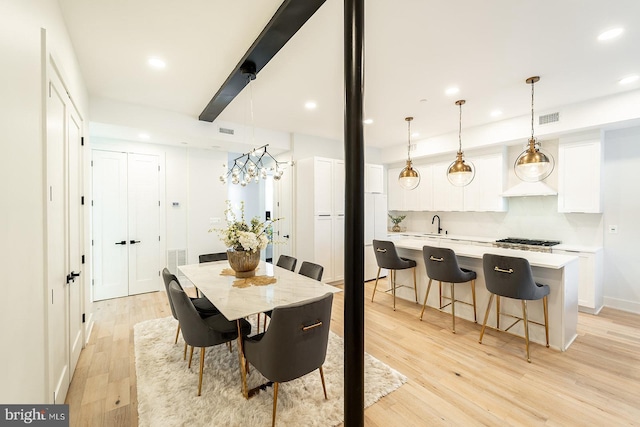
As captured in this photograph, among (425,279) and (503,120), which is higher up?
(503,120)

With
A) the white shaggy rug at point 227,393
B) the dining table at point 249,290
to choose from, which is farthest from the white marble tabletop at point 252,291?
the white shaggy rug at point 227,393

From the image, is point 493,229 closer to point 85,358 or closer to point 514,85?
point 514,85

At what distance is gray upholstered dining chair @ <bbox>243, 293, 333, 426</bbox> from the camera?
170 cm

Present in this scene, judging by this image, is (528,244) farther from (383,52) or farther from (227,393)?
(227,393)

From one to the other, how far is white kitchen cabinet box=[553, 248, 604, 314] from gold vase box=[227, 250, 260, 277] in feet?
14.3

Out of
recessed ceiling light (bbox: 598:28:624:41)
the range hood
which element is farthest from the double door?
the range hood

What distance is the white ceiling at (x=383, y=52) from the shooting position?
2.02 m

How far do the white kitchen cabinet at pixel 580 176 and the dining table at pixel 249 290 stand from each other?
4.08 metres

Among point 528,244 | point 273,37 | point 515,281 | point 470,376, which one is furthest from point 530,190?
point 273,37

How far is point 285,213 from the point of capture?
5.64m

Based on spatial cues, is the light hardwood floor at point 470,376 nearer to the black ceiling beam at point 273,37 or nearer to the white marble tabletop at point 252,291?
the white marble tabletop at point 252,291

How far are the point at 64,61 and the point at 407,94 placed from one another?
3.50 m

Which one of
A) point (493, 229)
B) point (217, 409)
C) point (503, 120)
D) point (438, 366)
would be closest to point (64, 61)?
point (217, 409)

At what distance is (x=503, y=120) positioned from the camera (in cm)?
455
